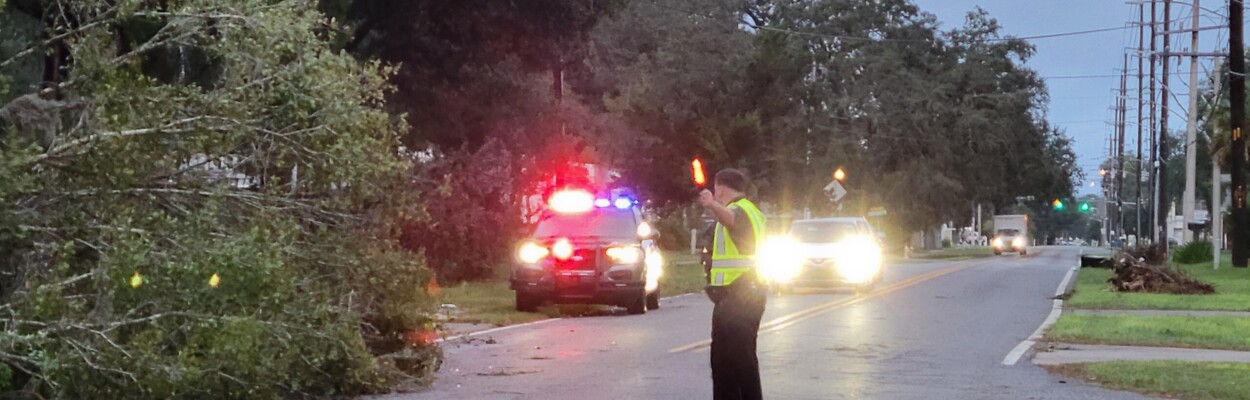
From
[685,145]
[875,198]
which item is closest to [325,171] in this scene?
[685,145]

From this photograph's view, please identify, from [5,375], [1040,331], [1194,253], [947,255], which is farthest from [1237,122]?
[5,375]

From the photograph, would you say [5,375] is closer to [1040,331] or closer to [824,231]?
[1040,331]

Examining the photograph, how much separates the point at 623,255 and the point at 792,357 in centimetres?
696

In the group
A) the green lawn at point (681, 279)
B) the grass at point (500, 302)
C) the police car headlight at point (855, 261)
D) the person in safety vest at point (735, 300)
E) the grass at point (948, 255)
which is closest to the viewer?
the person in safety vest at point (735, 300)

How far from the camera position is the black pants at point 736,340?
32.8 feet

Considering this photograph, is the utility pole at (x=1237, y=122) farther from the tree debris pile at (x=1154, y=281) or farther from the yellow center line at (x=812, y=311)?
the tree debris pile at (x=1154, y=281)

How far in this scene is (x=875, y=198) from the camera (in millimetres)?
65188

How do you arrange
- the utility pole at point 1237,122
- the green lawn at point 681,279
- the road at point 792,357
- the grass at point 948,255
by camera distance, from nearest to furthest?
1. the road at point 792,357
2. the green lawn at point 681,279
3. the utility pole at point 1237,122
4. the grass at point 948,255

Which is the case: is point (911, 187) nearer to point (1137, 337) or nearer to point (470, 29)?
point (470, 29)

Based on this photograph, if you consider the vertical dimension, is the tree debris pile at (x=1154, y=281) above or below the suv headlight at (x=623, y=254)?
below

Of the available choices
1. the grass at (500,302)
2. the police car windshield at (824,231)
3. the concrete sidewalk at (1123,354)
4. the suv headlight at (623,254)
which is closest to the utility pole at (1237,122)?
the grass at (500,302)

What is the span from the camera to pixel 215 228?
10.6 metres

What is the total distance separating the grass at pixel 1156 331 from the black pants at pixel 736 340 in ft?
30.8

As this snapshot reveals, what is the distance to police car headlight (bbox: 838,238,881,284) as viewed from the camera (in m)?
30.1
